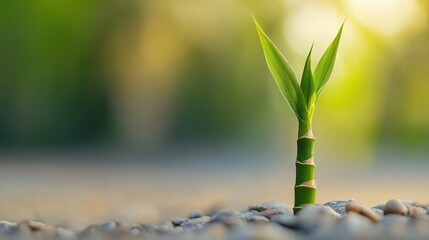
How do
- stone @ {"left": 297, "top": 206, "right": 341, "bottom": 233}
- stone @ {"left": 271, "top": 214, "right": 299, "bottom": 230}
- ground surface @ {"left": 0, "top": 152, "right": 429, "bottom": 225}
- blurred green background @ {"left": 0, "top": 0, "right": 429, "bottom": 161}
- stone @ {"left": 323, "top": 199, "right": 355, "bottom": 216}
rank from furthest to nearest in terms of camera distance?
blurred green background @ {"left": 0, "top": 0, "right": 429, "bottom": 161}, ground surface @ {"left": 0, "top": 152, "right": 429, "bottom": 225}, stone @ {"left": 323, "top": 199, "right": 355, "bottom": 216}, stone @ {"left": 271, "top": 214, "right": 299, "bottom": 230}, stone @ {"left": 297, "top": 206, "right": 341, "bottom": 233}

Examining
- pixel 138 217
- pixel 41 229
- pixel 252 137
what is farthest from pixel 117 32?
pixel 41 229

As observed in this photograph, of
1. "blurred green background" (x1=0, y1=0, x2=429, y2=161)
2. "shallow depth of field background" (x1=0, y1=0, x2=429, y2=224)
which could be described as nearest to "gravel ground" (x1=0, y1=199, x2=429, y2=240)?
"shallow depth of field background" (x1=0, y1=0, x2=429, y2=224)

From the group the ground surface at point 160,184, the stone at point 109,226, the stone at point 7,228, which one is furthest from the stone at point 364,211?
the ground surface at point 160,184

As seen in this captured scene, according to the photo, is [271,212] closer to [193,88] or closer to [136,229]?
[136,229]

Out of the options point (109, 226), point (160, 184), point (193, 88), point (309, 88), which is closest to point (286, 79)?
point (309, 88)

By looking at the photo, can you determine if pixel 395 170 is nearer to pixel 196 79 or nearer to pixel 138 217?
pixel 196 79

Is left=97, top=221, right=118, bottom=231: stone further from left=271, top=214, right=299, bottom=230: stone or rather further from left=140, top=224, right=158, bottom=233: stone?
left=271, top=214, right=299, bottom=230: stone
